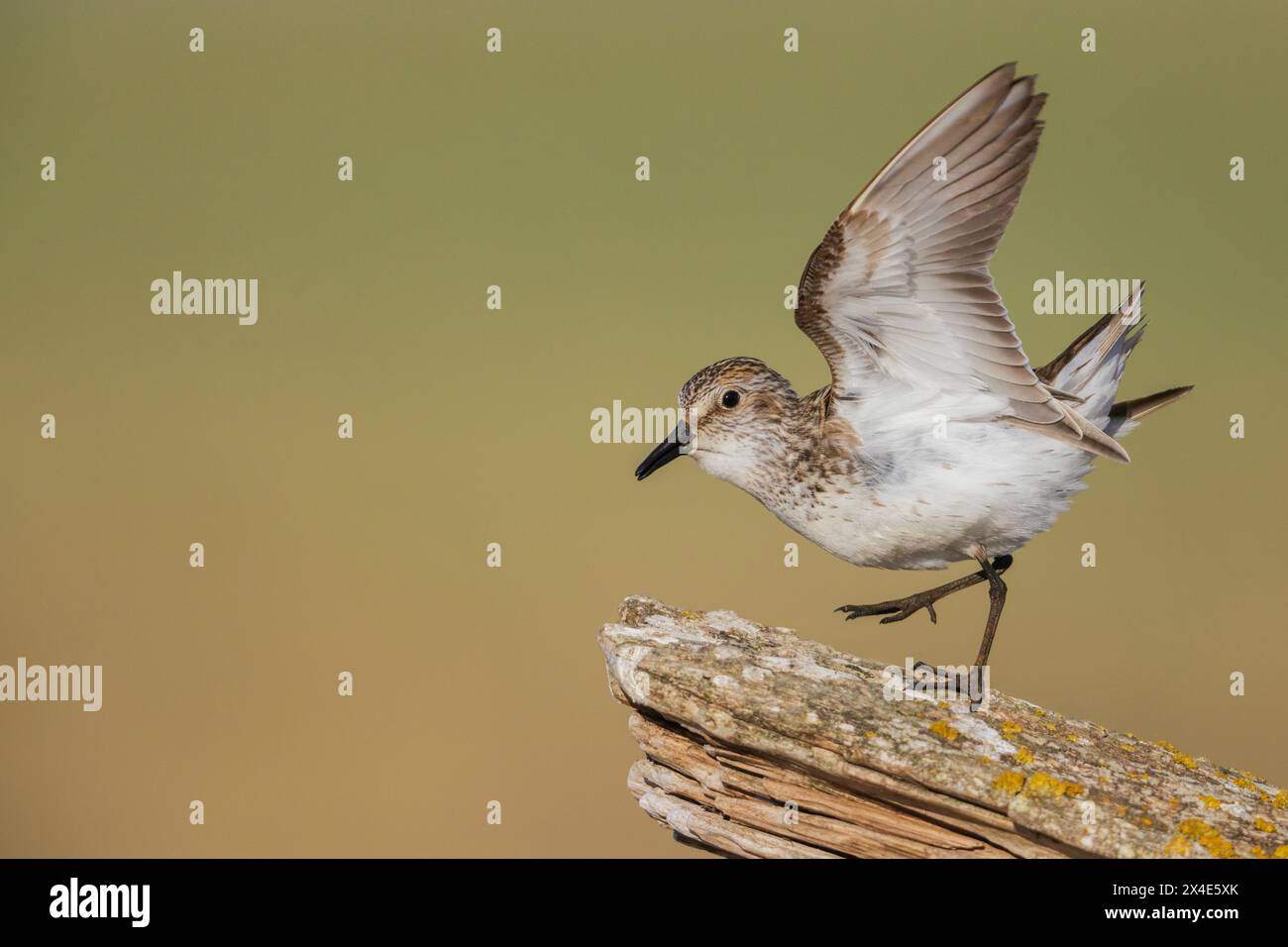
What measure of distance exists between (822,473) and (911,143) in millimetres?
1603

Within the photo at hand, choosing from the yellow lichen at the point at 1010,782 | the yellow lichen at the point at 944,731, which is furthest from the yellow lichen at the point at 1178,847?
the yellow lichen at the point at 944,731

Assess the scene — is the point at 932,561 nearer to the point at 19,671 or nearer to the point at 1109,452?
the point at 1109,452

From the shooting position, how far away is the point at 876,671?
5.31 meters

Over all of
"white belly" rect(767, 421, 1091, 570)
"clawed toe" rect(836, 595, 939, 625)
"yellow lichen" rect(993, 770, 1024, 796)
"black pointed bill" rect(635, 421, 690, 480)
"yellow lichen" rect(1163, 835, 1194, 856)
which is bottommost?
"yellow lichen" rect(1163, 835, 1194, 856)

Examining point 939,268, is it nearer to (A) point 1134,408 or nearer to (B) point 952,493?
(B) point 952,493

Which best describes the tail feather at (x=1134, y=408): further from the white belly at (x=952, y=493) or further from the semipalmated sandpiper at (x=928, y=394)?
the white belly at (x=952, y=493)

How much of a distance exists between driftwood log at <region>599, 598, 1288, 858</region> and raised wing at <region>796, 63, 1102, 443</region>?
4.42 feet

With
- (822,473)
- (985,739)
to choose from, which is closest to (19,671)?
(822,473)

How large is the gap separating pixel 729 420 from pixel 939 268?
1.35 metres

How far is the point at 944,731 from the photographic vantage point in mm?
4723

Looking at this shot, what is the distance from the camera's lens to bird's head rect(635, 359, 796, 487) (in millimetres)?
5961

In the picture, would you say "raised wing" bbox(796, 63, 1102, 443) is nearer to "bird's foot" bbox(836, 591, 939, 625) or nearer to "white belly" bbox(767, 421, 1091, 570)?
"white belly" bbox(767, 421, 1091, 570)

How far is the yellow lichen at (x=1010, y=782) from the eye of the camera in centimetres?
444

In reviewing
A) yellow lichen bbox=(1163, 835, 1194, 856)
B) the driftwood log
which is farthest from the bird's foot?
yellow lichen bbox=(1163, 835, 1194, 856)
